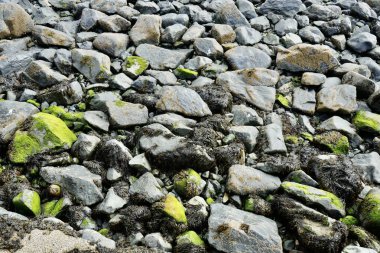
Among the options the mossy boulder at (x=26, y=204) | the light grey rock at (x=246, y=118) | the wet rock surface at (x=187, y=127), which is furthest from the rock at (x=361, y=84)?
the mossy boulder at (x=26, y=204)

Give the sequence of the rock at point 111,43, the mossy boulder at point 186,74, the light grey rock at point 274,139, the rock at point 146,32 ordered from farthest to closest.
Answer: the rock at point 146,32, the rock at point 111,43, the mossy boulder at point 186,74, the light grey rock at point 274,139

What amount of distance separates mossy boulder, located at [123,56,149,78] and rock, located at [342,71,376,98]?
395 centimetres

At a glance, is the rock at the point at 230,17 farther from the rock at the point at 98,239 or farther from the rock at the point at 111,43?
the rock at the point at 98,239

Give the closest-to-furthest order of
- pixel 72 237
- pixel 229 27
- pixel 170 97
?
pixel 72 237 < pixel 170 97 < pixel 229 27

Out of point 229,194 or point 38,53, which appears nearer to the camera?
point 229,194

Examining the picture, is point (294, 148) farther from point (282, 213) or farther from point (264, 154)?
point (282, 213)

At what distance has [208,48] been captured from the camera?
8.57 meters

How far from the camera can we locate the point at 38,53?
8.13 m

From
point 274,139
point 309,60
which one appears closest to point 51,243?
point 274,139

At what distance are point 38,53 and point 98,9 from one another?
2140 mm

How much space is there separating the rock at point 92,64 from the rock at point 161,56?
2.64 feet

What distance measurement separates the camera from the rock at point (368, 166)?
6.13 meters

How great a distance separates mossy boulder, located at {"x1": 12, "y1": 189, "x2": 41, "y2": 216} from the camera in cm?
514

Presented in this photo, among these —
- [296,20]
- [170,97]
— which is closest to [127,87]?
[170,97]
